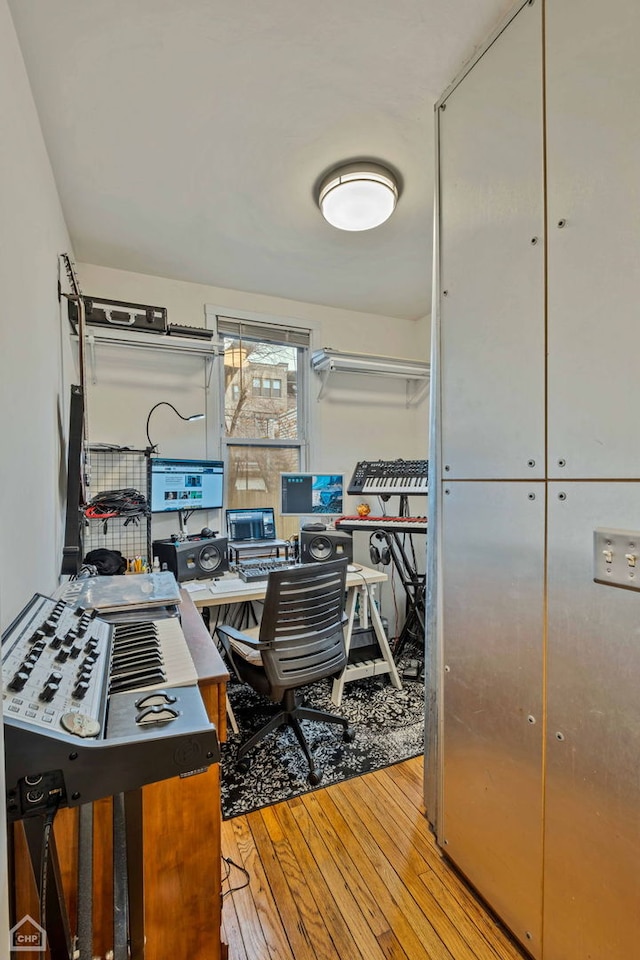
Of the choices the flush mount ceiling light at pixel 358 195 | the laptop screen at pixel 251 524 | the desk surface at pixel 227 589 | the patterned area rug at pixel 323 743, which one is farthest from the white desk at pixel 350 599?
the flush mount ceiling light at pixel 358 195

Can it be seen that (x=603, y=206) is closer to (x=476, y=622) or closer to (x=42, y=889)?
(x=476, y=622)

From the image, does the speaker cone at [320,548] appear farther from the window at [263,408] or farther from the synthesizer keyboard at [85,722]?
the synthesizer keyboard at [85,722]

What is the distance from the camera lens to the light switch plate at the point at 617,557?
912mm

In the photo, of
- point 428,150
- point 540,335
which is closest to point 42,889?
point 540,335

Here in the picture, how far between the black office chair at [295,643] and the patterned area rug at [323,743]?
7 centimetres

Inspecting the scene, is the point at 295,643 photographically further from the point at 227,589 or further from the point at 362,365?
the point at 362,365

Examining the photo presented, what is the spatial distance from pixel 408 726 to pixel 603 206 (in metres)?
2.37

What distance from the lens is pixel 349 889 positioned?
1384 millimetres

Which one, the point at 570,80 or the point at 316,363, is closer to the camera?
the point at 570,80

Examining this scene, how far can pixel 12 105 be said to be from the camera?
119 cm

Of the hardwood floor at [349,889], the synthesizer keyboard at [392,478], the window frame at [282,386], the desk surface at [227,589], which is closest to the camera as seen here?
the hardwood floor at [349,889]

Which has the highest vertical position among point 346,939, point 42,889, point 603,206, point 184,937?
point 603,206

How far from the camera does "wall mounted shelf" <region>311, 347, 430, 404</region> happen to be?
303 cm

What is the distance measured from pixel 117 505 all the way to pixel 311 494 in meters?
1.24
